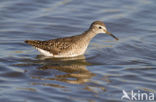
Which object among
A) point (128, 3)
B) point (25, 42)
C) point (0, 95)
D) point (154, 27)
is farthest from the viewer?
point (128, 3)

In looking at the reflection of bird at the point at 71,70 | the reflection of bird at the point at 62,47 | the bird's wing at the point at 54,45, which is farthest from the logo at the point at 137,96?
the bird's wing at the point at 54,45

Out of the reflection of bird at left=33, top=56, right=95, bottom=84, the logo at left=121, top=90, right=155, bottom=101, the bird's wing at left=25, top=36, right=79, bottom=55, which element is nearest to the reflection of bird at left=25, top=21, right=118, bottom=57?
the bird's wing at left=25, top=36, right=79, bottom=55

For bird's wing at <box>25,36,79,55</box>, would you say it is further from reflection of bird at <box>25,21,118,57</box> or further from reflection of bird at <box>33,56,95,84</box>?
reflection of bird at <box>33,56,95,84</box>

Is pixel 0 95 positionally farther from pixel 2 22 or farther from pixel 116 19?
pixel 116 19

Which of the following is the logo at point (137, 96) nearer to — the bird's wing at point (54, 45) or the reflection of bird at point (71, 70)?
the reflection of bird at point (71, 70)

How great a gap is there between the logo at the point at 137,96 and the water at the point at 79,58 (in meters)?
0.19

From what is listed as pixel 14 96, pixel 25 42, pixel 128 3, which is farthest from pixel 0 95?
pixel 128 3

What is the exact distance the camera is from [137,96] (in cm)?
1098

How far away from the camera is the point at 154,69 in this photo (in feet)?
43.3

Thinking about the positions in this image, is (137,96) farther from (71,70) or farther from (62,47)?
(62,47)

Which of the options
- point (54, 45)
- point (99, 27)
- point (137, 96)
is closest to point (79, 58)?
point (54, 45)

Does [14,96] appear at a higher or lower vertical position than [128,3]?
lower

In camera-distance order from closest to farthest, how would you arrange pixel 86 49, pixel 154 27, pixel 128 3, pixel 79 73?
pixel 79 73 → pixel 86 49 → pixel 154 27 → pixel 128 3

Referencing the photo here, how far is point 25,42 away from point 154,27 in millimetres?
5728
